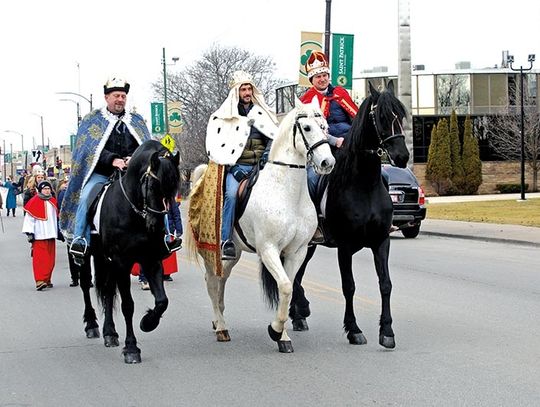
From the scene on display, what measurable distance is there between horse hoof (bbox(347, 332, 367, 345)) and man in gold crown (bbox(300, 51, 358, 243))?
43.2 inches

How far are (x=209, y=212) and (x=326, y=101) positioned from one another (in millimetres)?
1674

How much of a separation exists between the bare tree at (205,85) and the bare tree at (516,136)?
18008 mm

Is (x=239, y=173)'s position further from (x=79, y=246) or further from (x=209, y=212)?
(x=79, y=246)

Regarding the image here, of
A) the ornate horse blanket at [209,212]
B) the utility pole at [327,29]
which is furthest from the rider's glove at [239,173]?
the utility pole at [327,29]

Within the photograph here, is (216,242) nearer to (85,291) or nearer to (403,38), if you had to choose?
(85,291)

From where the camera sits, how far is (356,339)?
8.70 m

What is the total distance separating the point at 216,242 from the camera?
9070mm

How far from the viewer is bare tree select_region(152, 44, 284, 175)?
6462cm

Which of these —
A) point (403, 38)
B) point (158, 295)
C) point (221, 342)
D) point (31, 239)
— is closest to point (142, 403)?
point (158, 295)

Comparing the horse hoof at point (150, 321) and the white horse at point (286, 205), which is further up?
the white horse at point (286, 205)

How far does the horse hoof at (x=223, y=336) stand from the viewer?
9.15 m

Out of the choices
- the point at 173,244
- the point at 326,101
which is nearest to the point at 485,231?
the point at 326,101

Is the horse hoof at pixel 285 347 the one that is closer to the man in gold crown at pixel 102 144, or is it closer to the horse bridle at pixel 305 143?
the horse bridle at pixel 305 143

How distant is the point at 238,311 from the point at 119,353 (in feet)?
8.73
